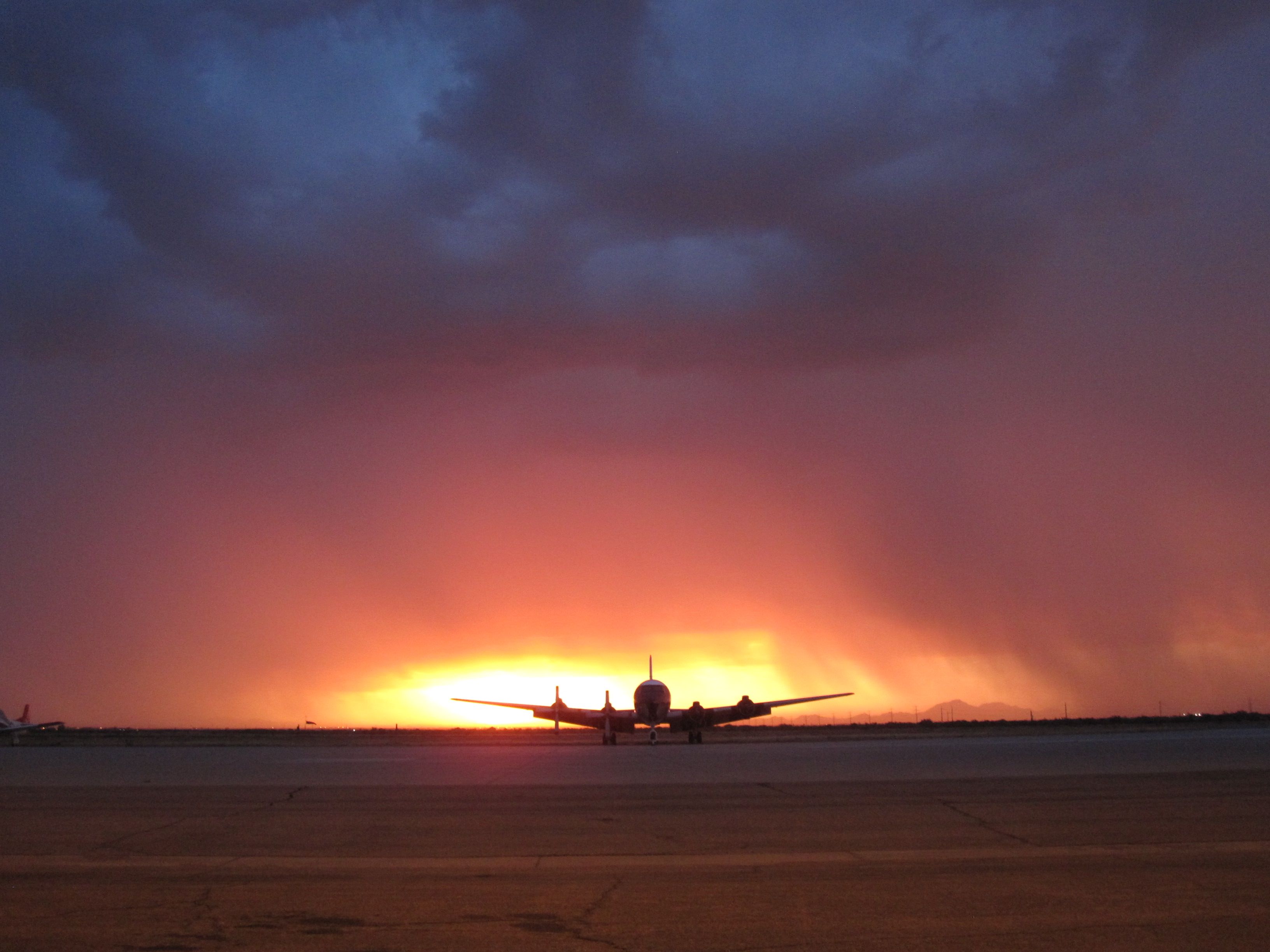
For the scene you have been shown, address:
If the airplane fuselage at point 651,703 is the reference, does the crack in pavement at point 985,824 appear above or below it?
below

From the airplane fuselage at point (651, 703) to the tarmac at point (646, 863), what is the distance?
3957 cm

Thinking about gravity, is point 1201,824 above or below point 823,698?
below

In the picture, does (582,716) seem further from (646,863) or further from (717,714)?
(646,863)

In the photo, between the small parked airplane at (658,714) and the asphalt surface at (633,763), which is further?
the small parked airplane at (658,714)

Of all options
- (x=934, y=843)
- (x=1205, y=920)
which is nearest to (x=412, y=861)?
(x=934, y=843)

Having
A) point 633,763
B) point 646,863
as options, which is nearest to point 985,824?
point 646,863

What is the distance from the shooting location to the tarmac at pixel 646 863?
888 cm

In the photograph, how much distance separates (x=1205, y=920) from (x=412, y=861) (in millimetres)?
8640

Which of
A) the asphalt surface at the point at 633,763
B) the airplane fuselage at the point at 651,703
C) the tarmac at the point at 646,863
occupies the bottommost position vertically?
the tarmac at the point at 646,863

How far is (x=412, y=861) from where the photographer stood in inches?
512

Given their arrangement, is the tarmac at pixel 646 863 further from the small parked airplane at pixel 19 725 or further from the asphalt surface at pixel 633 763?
the small parked airplane at pixel 19 725

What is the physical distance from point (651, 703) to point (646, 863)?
176 ft

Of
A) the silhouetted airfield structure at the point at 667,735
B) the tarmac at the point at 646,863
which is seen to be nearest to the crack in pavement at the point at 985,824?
the tarmac at the point at 646,863

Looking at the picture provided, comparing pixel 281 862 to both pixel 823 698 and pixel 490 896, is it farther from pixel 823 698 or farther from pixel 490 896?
pixel 823 698
